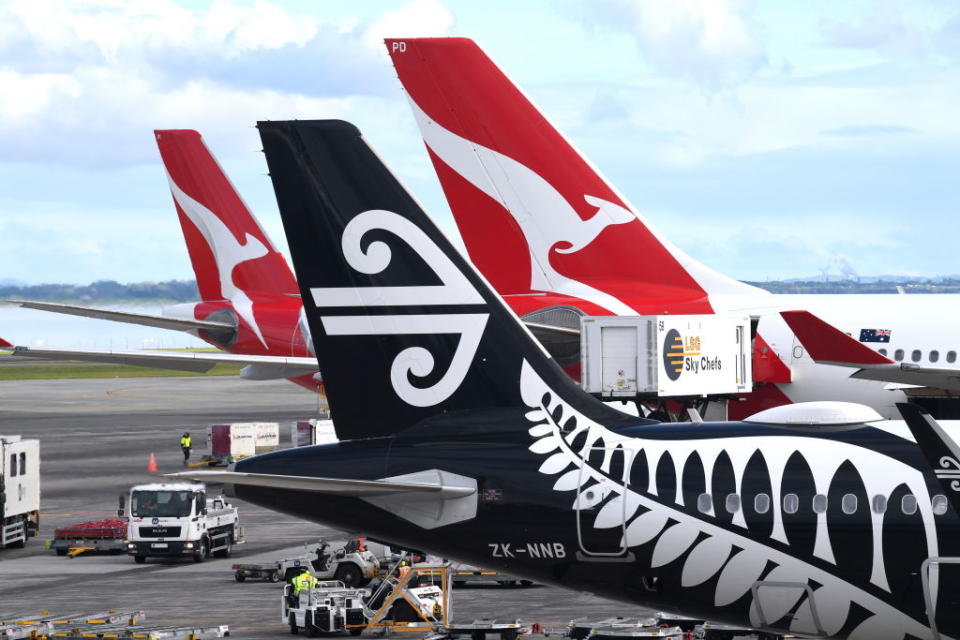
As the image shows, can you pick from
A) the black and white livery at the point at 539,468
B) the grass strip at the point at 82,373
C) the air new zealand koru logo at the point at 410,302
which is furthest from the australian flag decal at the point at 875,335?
the grass strip at the point at 82,373

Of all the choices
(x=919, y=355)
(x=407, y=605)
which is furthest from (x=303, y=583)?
(x=919, y=355)

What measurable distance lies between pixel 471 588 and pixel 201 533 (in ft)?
34.6

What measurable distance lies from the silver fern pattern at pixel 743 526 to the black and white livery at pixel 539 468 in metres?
0.03

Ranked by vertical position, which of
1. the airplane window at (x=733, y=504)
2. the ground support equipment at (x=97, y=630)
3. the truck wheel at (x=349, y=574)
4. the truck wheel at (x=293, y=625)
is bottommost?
the truck wheel at (x=293, y=625)

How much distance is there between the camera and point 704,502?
19516mm

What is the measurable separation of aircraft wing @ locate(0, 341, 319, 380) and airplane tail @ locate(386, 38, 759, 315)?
7427 millimetres

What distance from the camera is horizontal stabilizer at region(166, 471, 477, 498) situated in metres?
18.8

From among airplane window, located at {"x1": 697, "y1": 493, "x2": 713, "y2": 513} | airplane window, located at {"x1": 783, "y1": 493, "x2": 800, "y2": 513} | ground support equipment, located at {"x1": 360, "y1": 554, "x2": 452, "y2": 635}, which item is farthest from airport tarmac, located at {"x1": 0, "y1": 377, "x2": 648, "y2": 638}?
airplane window, located at {"x1": 783, "y1": 493, "x2": 800, "y2": 513}

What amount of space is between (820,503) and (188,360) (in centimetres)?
3051

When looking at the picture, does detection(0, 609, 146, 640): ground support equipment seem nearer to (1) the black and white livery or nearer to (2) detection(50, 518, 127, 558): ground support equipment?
(1) the black and white livery

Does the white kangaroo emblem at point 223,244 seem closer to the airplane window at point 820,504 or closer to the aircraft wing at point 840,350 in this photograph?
the aircraft wing at point 840,350

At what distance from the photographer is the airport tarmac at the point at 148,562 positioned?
117 feet

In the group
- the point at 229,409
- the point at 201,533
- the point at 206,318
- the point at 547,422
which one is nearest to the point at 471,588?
the point at 201,533

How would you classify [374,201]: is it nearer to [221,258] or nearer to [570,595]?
[570,595]
